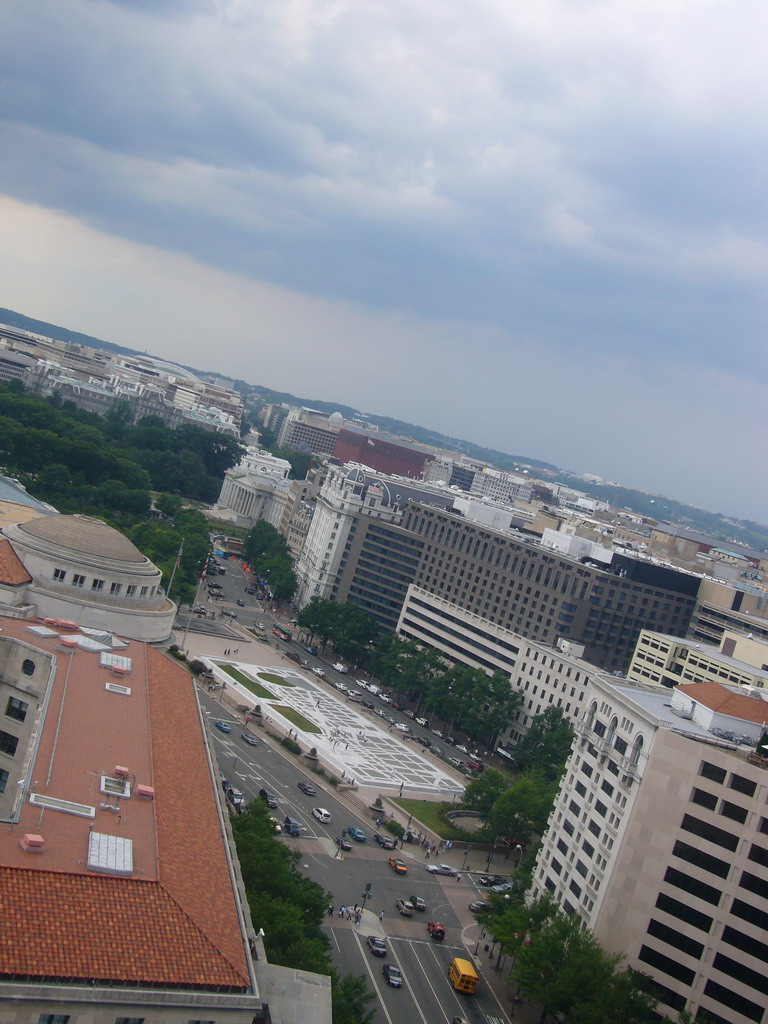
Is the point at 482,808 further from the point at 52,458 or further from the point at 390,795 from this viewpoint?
the point at 52,458

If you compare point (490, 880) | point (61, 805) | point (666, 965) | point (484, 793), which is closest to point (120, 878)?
point (61, 805)

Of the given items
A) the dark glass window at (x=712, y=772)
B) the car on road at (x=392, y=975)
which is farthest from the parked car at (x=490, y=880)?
the dark glass window at (x=712, y=772)

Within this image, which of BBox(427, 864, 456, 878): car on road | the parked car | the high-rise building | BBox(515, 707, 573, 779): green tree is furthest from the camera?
BBox(515, 707, 573, 779): green tree

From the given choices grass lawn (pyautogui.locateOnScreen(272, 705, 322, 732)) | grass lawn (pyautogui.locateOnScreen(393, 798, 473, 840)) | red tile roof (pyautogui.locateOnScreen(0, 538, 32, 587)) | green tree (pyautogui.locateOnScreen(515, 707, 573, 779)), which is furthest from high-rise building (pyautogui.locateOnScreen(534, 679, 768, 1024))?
red tile roof (pyautogui.locateOnScreen(0, 538, 32, 587))

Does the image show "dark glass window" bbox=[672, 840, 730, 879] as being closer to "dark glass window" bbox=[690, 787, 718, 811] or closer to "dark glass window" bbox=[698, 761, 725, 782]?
"dark glass window" bbox=[690, 787, 718, 811]

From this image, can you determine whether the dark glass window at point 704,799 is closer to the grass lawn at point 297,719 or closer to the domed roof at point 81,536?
the domed roof at point 81,536

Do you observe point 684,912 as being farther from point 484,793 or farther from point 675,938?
point 484,793

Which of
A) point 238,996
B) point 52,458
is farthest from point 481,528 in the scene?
point 238,996
